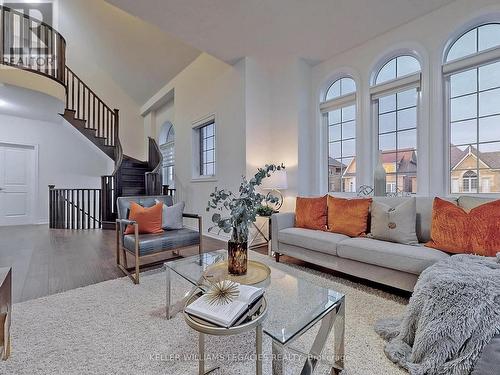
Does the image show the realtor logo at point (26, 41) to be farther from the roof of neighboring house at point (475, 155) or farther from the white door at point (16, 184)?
the roof of neighboring house at point (475, 155)

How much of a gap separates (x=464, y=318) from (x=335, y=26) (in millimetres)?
3425

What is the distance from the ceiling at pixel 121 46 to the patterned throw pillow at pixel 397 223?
477cm

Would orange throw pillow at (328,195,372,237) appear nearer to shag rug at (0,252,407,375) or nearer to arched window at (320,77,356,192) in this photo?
shag rug at (0,252,407,375)

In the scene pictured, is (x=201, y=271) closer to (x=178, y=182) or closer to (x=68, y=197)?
(x=178, y=182)

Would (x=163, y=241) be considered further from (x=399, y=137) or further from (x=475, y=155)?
(x=475, y=155)

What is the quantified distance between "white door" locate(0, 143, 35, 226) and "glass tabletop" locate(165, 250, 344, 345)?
22.6 feet

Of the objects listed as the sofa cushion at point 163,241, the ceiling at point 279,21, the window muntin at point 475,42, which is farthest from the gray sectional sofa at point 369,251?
the ceiling at point 279,21

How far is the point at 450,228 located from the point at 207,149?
4.48 meters

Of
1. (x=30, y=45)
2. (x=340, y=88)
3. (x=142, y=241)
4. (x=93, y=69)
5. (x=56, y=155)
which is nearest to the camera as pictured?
(x=142, y=241)

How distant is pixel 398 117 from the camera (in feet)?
10.9

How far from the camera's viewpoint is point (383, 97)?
346cm

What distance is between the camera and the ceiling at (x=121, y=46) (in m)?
5.55

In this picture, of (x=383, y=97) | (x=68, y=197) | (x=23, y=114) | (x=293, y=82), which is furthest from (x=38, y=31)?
(x=383, y=97)

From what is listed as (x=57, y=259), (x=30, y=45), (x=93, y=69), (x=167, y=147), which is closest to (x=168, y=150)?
(x=167, y=147)
